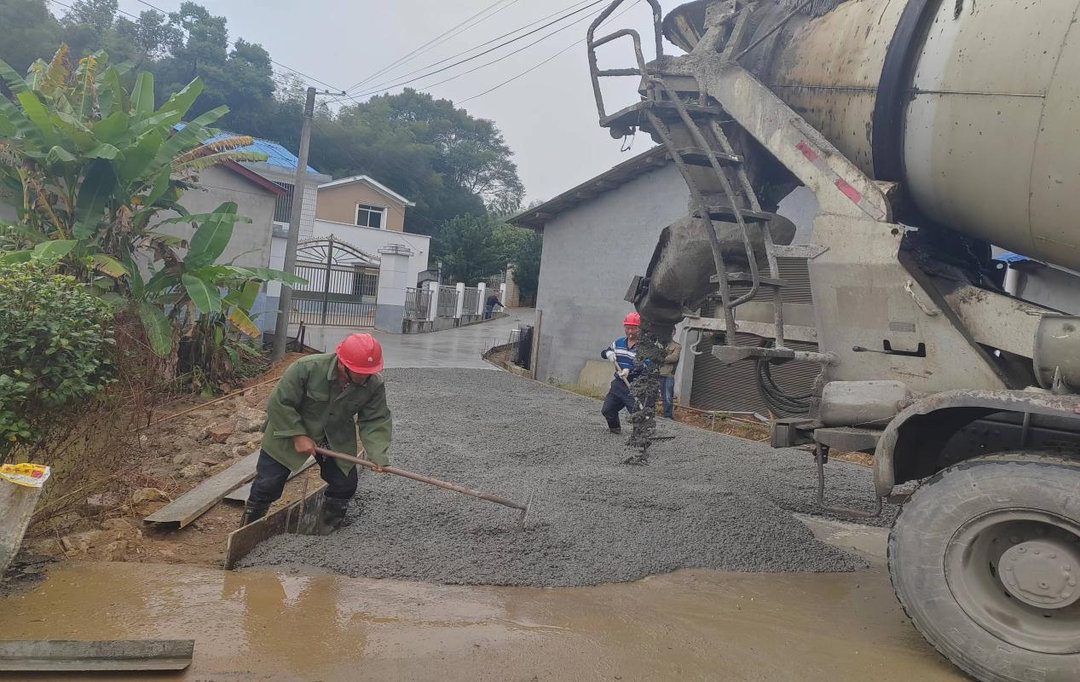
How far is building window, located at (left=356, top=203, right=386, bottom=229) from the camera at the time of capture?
32719mm

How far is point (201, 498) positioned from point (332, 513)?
89cm

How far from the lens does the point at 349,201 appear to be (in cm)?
3225

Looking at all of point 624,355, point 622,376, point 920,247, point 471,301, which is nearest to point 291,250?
point 624,355

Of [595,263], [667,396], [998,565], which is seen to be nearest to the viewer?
[998,565]

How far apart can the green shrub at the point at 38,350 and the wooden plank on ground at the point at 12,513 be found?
942 millimetres

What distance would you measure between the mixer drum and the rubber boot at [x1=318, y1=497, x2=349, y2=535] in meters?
3.37

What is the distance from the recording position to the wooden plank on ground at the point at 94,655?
2.59 m

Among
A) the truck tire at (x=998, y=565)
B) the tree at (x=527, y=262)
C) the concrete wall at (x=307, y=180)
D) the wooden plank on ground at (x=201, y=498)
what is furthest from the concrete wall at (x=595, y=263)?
the tree at (x=527, y=262)

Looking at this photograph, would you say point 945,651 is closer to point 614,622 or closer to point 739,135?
point 614,622

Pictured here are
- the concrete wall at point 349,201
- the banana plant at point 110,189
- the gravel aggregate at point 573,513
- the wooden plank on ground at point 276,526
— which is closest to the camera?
the wooden plank on ground at point 276,526

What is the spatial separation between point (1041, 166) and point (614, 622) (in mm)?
2503

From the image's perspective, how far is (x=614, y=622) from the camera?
3355 millimetres

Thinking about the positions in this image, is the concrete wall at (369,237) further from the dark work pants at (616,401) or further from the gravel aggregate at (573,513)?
the gravel aggregate at (573,513)

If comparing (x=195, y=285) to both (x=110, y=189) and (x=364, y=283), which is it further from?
(x=364, y=283)
